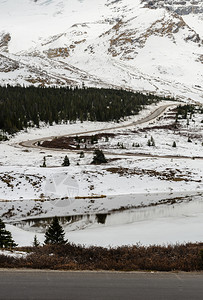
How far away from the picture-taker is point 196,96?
19575cm

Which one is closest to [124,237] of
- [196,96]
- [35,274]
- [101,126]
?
[35,274]

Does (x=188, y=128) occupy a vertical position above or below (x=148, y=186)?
above

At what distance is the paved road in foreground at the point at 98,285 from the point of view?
7340 mm

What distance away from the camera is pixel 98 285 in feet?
26.0

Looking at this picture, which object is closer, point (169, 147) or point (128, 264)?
point (128, 264)

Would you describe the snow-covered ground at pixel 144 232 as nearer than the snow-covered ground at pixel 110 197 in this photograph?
Yes

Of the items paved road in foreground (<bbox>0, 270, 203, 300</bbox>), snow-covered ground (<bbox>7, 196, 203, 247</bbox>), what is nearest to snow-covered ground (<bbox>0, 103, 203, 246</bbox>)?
snow-covered ground (<bbox>7, 196, 203, 247</bbox>)

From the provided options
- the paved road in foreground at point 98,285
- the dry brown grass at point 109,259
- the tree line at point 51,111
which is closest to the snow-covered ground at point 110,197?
the dry brown grass at point 109,259

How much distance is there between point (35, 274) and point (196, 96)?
207 m

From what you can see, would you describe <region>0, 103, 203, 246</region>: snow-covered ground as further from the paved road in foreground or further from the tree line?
the tree line

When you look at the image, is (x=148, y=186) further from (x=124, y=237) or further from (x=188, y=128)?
(x=188, y=128)

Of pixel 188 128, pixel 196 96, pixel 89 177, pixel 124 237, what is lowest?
pixel 124 237

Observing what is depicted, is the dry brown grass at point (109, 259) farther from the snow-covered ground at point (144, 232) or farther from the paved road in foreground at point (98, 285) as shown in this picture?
the snow-covered ground at point (144, 232)

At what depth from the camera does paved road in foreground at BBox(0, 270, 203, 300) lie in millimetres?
7340
